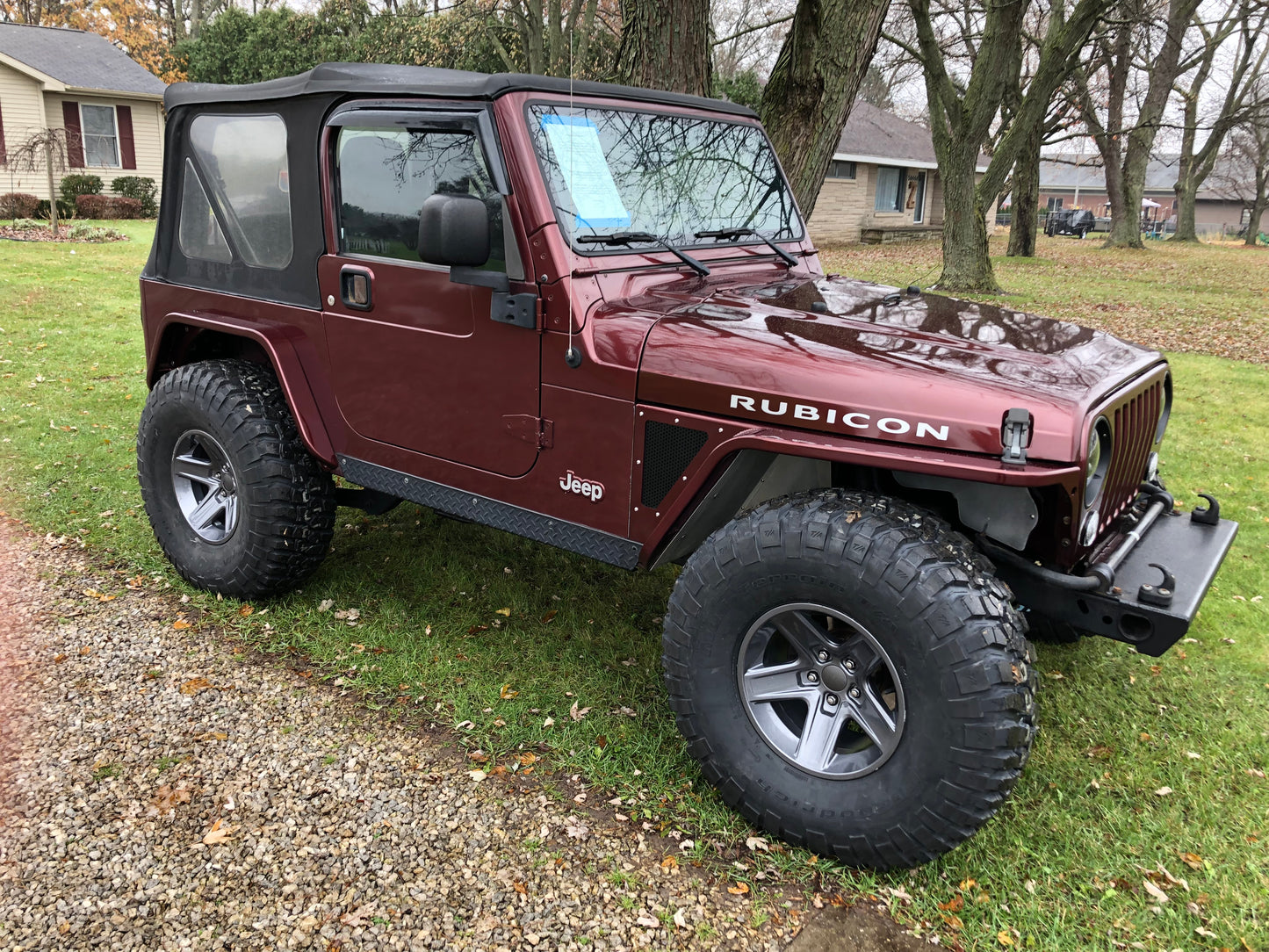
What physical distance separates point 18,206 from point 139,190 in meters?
3.45

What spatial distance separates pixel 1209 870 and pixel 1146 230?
56766mm

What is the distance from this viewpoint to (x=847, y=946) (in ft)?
8.15

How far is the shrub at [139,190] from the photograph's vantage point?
76.2ft

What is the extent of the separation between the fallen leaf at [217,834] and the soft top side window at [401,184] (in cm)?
194

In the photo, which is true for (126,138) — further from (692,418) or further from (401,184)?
(692,418)

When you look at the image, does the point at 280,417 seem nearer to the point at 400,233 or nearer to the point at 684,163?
the point at 400,233

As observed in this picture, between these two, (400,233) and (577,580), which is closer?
(400,233)

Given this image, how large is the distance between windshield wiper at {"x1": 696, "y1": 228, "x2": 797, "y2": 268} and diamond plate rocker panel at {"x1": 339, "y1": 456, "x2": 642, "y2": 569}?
1.26 metres

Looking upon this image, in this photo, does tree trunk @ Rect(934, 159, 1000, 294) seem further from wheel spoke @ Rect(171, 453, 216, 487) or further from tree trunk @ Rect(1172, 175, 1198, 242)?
tree trunk @ Rect(1172, 175, 1198, 242)

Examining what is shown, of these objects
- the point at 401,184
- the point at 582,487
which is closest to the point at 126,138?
the point at 401,184

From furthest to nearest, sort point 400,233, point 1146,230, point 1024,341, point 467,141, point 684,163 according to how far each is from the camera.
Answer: point 1146,230
point 684,163
point 400,233
point 467,141
point 1024,341

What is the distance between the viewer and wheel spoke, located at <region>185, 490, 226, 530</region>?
416cm

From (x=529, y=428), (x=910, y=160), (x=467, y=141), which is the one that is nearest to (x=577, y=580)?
(x=529, y=428)

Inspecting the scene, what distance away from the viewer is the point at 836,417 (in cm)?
254
